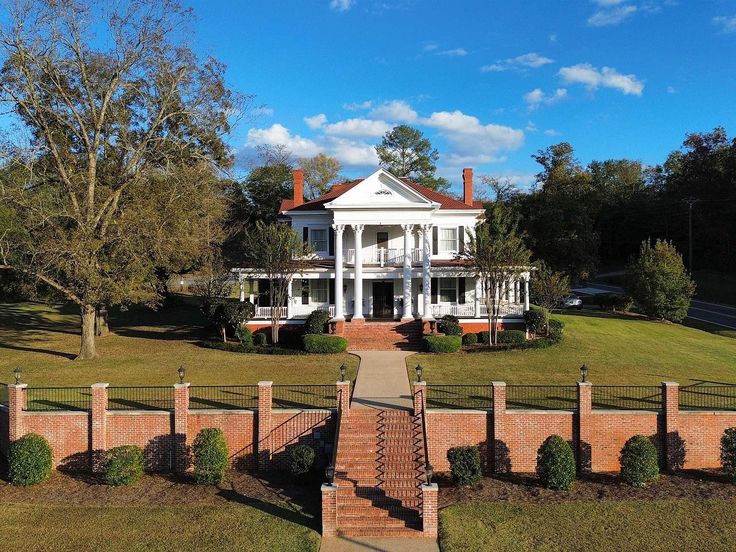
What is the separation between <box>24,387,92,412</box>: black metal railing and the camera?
16.3 meters

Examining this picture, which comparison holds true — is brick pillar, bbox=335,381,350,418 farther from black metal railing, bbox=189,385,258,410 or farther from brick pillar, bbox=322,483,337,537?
brick pillar, bbox=322,483,337,537

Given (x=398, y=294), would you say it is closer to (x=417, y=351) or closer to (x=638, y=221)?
(x=417, y=351)

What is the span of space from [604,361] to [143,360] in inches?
797

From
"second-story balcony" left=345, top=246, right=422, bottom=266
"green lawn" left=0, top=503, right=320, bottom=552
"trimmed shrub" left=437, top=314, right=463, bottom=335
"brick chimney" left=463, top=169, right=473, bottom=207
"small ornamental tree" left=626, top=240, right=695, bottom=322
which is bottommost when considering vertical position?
"green lawn" left=0, top=503, right=320, bottom=552

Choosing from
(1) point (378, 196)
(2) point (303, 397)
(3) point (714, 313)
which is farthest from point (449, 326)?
(3) point (714, 313)

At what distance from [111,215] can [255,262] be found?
283 inches

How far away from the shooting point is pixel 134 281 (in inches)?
955

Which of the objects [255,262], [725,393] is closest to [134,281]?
[255,262]

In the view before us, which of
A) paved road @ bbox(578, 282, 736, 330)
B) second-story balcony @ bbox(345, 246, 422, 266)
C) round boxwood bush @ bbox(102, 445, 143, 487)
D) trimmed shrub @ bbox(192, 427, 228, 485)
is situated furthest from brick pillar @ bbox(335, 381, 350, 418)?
paved road @ bbox(578, 282, 736, 330)

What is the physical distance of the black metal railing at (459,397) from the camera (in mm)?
16062

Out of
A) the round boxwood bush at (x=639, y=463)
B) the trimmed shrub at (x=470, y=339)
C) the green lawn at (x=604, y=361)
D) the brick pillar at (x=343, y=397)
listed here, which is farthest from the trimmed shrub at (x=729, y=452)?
the trimmed shrub at (x=470, y=339)

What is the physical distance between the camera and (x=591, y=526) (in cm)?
1230

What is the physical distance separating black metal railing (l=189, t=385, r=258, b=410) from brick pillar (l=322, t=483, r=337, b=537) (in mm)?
4659

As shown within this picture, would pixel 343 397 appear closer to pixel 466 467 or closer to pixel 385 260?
pixel 466 467
